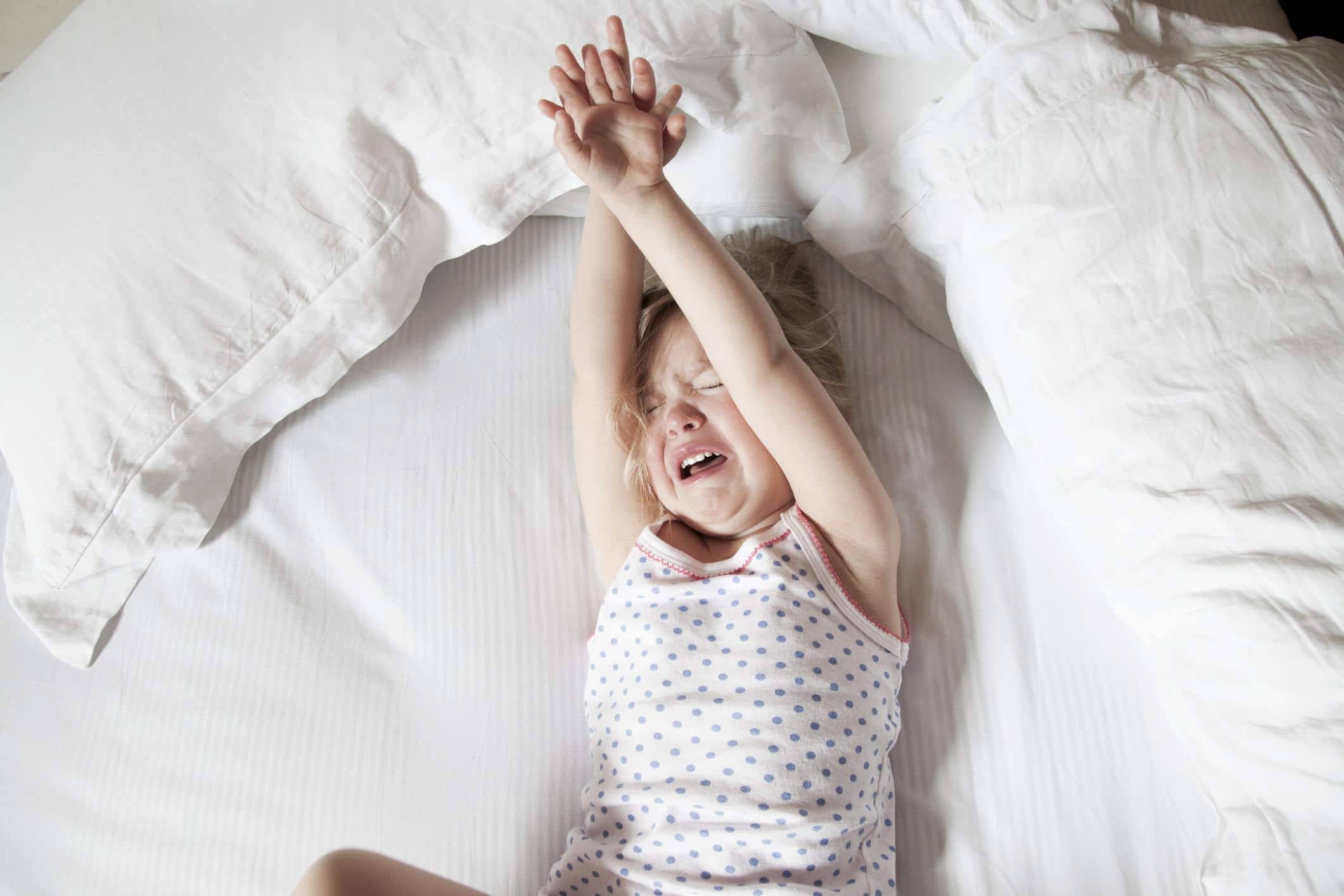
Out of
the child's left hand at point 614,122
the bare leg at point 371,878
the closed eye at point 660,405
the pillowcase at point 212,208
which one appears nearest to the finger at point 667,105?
the child's left hand at point 614,122

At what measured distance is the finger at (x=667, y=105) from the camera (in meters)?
0.81

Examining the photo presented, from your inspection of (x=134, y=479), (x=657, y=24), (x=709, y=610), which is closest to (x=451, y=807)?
(x=709, y=610)

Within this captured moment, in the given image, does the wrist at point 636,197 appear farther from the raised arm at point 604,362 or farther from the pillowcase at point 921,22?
the pillowcase at point 921,22

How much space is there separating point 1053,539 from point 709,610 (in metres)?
0.39

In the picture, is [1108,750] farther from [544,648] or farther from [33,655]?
[33,655]

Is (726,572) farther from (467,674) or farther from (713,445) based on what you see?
(467,674)

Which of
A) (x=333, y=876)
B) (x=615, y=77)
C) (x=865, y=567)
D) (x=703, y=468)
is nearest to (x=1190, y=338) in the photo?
(x=865, y=567)

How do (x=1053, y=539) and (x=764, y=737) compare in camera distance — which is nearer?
(x=764, y=737)

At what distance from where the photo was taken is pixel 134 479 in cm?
87

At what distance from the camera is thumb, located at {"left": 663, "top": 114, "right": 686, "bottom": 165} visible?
31.0 inches

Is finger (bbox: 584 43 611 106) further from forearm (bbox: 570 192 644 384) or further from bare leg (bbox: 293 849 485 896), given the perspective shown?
bare leg (bbox: 293 849 485 896)

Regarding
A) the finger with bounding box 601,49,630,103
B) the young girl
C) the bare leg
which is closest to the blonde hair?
the young girl

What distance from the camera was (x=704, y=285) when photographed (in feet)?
2.71

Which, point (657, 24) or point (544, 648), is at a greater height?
point (657, 24)
